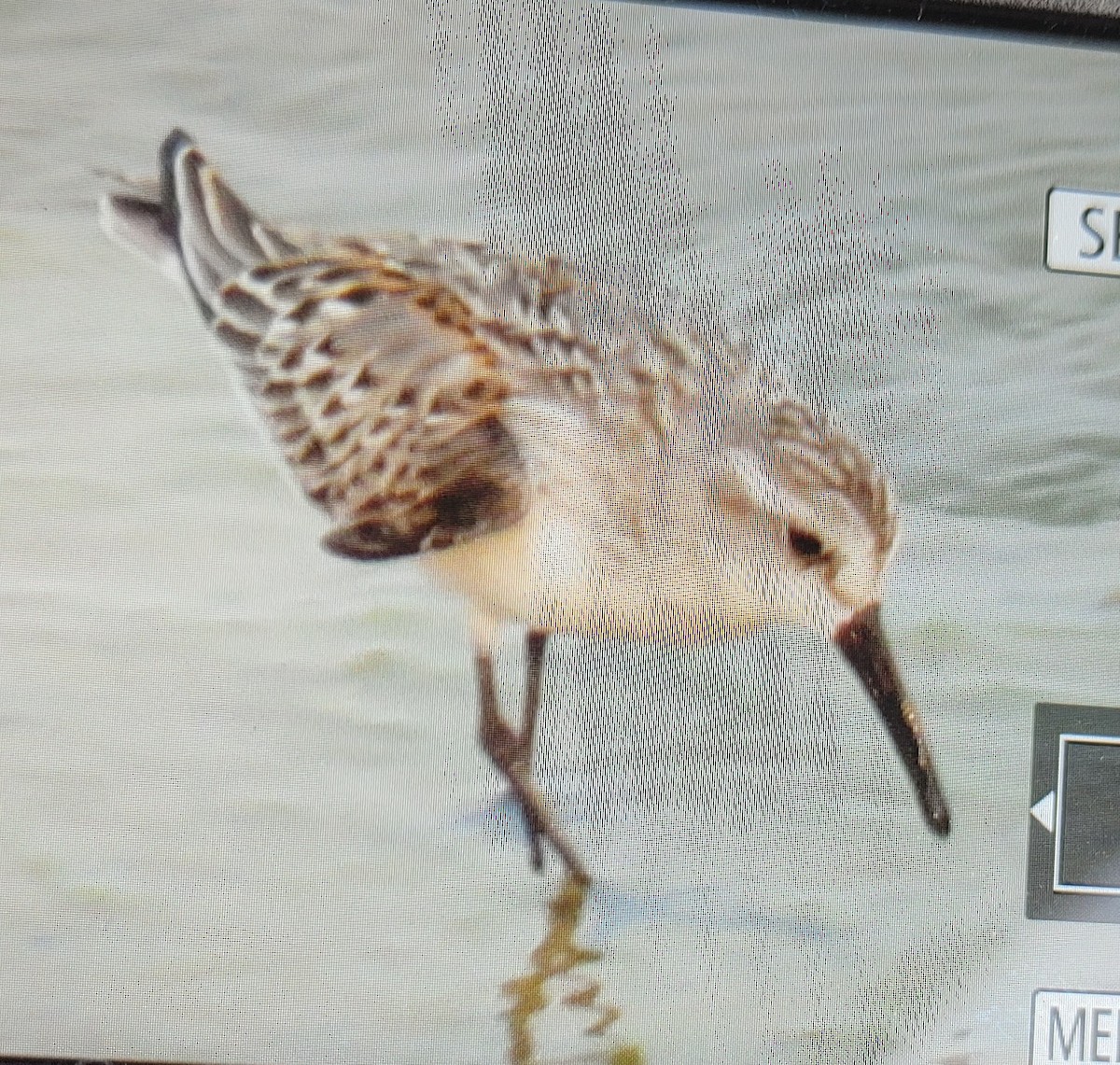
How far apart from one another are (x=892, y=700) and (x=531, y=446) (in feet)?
1.00

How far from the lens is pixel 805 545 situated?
935 mm

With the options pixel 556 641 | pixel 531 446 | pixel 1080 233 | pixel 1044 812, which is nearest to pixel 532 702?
pixel 556 641

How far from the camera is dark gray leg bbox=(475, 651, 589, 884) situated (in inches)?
35.1

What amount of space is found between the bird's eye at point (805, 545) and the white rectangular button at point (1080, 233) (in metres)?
A: 0.26

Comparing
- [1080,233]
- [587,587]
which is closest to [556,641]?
[587,587]

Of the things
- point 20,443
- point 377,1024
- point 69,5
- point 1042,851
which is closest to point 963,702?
point 1042,851

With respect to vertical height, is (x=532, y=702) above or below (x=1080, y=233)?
below

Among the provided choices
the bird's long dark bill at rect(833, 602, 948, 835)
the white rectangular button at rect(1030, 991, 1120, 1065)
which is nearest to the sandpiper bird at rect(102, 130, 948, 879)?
the bird's long dark bill at rect(833, 602, 948, 835)

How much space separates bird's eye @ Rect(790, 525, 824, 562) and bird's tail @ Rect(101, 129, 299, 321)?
1.28ft

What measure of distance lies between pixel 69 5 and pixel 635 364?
45cm

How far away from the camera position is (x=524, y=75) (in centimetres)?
93

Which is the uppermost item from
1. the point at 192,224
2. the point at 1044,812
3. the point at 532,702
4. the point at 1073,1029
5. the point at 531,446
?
the point at 192,224

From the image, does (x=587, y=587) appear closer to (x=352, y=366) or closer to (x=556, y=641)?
(x=556, y=641)

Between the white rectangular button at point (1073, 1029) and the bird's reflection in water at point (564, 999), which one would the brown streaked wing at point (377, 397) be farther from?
the white rectangular button at point (1073, 1029)
